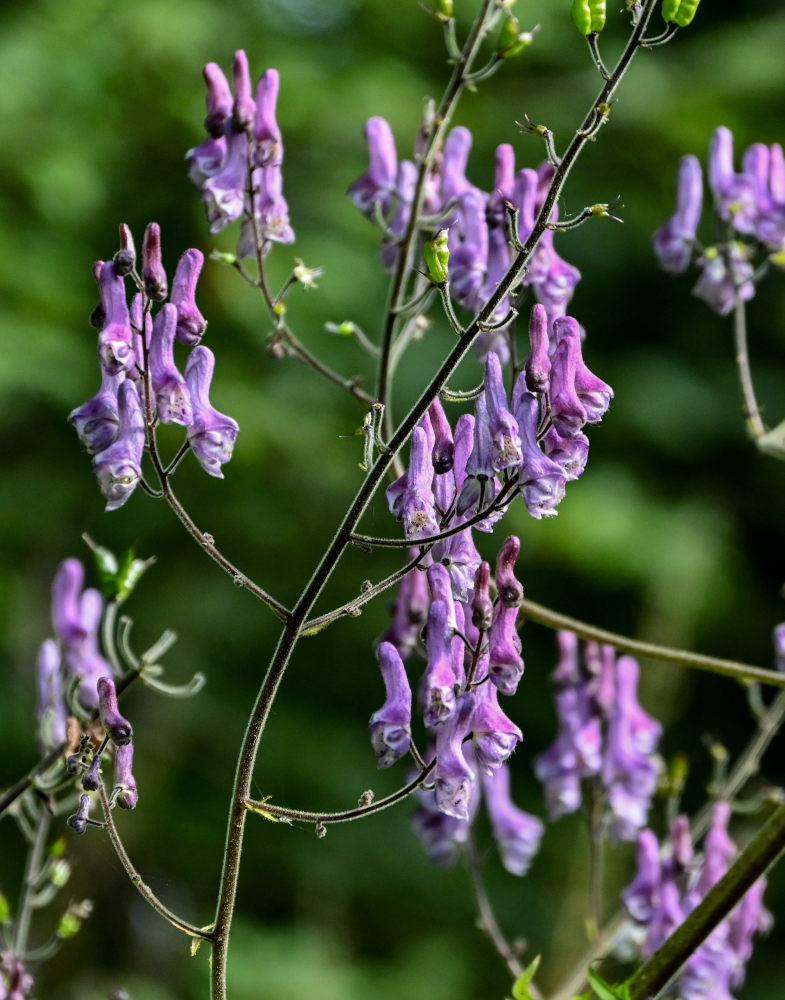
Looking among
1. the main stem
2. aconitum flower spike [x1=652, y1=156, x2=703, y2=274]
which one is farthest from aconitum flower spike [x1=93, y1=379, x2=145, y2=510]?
aconitum flower spike [x1=652, y1=156, x2=703, y2=274]

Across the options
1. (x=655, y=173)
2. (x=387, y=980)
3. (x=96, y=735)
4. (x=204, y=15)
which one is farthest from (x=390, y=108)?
(x=96, y=735)

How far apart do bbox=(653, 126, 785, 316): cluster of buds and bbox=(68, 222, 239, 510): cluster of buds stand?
1.11m

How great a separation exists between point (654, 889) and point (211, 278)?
517cm

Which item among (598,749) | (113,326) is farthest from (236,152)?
(598,749)

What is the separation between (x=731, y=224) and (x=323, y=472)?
17.5 feet

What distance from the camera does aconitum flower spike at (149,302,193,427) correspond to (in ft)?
4.40

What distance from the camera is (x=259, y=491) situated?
25.1 feet

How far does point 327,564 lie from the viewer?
1.14 metres

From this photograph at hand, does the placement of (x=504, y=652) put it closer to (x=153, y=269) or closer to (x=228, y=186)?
(x=153, y=269)

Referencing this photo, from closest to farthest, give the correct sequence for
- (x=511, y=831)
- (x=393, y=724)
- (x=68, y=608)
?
(x=393, y=724), (x=68, y=608), (x=511, y=831)

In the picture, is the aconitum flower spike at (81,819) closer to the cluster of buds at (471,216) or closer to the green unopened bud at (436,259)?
the green unopened bud at (436,259)

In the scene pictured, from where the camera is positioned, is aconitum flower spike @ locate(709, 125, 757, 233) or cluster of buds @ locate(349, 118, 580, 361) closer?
cluster of buds @ locate(349, 118, 580, 361)

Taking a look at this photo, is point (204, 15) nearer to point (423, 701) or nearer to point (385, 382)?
point (385, 382)

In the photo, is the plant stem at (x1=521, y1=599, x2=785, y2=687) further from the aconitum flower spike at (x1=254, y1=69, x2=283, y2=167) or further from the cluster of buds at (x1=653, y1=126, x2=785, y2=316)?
the cluster of buds at (x1=653, y1=126, x2=785, y2=316)
